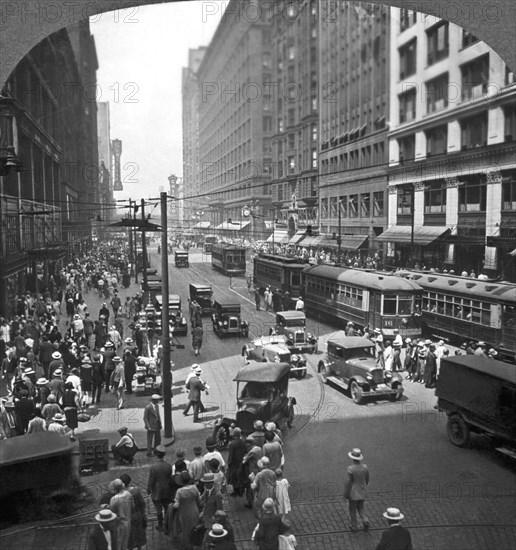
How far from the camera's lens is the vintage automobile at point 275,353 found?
18.3 m

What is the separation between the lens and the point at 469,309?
2069 cm

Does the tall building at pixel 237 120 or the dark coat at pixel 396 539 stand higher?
the tall building at pixel 237 120

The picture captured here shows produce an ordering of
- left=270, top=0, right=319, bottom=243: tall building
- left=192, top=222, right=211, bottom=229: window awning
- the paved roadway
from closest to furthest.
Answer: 1. the paved roadway
2. left=270, top=0, right=319, bottom=243: tall building
3. left=192, top=222, right=211, bottom=229: window awning

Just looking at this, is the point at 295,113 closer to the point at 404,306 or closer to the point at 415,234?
the point at 415,234

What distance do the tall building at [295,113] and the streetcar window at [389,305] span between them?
438 centimetres

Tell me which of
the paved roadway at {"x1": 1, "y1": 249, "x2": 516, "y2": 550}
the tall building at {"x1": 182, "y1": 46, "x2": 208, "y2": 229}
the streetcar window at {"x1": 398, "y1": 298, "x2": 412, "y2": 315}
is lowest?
the paved roadway at {"x1": 1, "y1": 249, "x2": 516, "y2": 550}

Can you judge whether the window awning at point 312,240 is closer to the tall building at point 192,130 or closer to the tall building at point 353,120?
the tall building at point 353,120

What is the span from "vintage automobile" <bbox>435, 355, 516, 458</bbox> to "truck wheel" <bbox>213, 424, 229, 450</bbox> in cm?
495

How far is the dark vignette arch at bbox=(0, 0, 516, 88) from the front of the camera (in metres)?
7.88

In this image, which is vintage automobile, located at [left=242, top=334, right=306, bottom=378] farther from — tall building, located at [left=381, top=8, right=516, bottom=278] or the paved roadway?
tall building, located at [left=381, top=8, right=516, bottom=278]

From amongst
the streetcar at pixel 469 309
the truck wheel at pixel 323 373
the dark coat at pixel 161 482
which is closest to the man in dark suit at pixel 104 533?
the dark coat at pixel 161 482

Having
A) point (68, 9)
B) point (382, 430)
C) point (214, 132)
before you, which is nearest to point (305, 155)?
point (214, 132)

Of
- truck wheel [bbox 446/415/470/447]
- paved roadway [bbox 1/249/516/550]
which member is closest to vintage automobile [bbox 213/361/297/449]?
paved roadway [bbox 1/249/516/550]

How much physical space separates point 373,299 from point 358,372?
6380 mm
